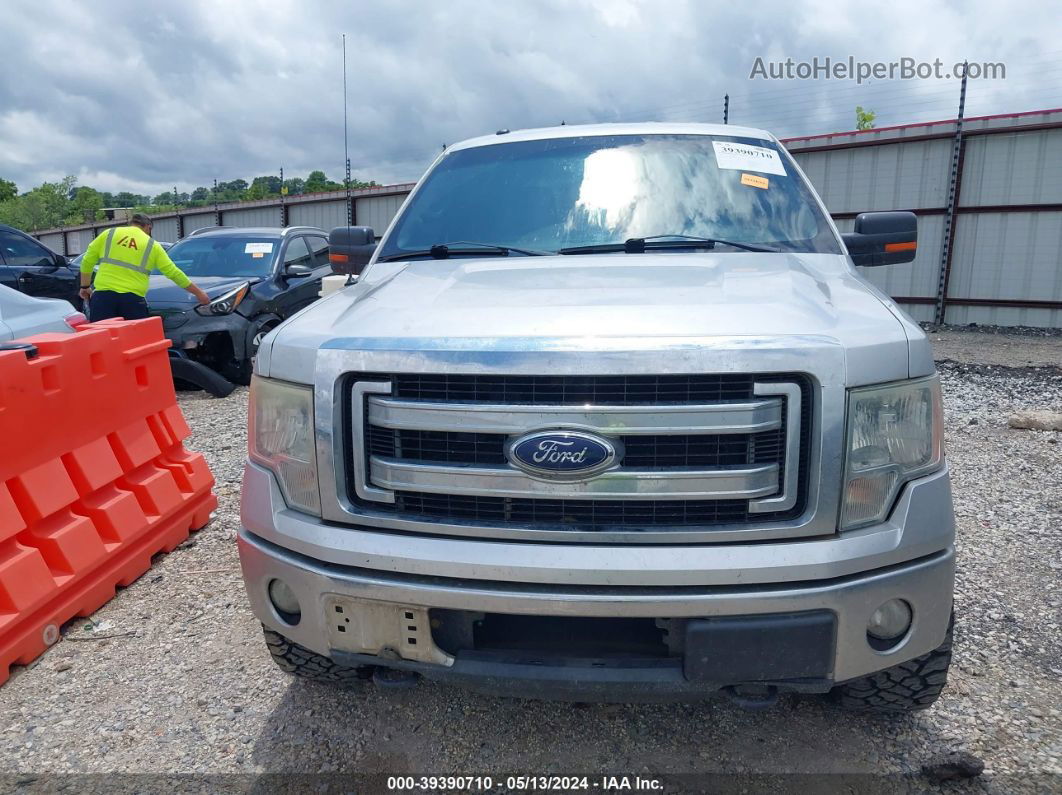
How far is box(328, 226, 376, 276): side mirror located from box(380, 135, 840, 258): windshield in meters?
0.33

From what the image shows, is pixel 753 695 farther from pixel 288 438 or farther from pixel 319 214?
pixel 319 214

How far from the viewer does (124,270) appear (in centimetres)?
706

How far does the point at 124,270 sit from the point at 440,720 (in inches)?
243

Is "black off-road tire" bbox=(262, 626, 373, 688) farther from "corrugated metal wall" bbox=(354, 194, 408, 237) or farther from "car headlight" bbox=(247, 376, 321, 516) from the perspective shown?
"corrugated metal wall" bbox=(354, 194, 408, 237)

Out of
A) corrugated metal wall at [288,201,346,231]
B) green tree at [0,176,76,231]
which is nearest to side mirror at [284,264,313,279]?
corrugated metal wall at [288,201,346,231]

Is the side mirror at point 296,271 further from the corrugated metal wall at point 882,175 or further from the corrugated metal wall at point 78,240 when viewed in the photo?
the corrugated metal wall at point 78,240

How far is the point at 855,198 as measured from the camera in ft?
46.7

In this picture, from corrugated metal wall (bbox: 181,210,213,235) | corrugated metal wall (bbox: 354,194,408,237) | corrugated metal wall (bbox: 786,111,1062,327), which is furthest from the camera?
corrugated metal wall (bbox: 181,210,213,235)

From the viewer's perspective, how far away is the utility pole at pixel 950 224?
515 inches

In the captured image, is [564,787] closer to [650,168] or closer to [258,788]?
[258,788]

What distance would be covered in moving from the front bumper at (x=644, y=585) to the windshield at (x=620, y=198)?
4.50 ft

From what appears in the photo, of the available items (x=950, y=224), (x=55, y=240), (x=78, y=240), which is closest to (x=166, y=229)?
(x=78, y=240)

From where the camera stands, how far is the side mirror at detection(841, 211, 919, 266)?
329 centimetres

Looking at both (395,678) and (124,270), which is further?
(124,270)
